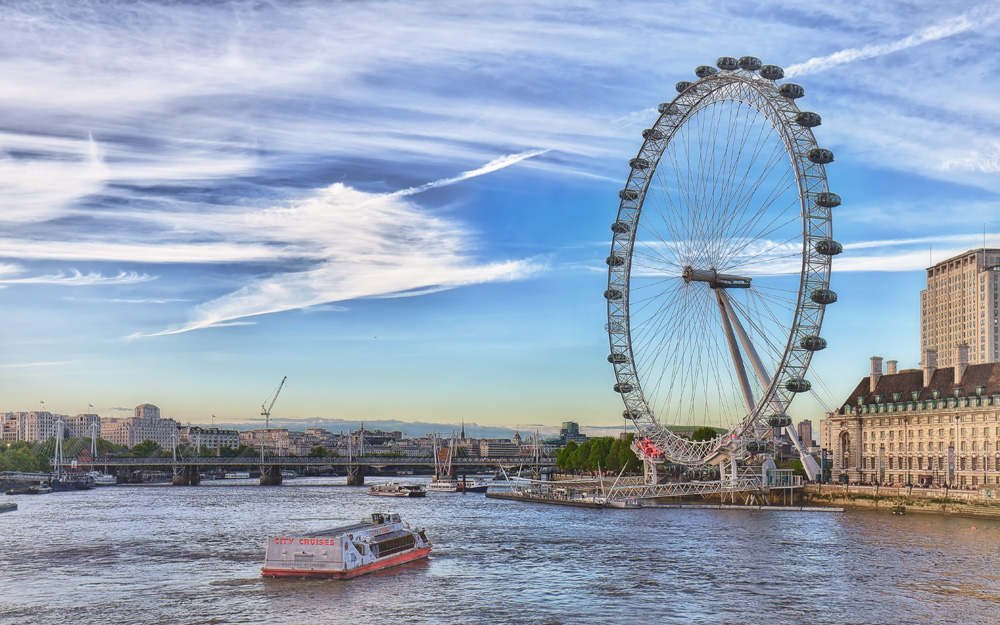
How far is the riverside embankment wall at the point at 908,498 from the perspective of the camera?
4233 inches

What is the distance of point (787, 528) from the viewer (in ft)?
324

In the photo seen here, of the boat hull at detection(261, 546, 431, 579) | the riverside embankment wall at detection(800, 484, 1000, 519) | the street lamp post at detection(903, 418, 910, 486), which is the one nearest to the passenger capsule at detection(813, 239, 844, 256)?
the riverside embankment wall at detection(800, 484, 1000, 519)

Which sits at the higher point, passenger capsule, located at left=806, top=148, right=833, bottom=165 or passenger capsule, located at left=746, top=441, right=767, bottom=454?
passenger capsule, located at left=806, top=148, right=833, bottom=165

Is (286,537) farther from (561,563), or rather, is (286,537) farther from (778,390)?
(778,390)

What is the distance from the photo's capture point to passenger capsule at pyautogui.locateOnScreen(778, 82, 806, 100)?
342 ft

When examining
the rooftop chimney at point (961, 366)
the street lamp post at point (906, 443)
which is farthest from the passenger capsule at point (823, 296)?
the street lamp post at point (906, 443)

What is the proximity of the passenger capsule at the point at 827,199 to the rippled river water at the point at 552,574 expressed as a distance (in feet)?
100

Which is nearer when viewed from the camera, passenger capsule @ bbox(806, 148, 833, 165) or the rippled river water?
the rippled river water

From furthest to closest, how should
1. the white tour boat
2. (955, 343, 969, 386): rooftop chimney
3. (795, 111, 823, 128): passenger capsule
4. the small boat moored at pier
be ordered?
the white tour boat → (955, 343, 969, 386): rooftop chimney → (795, 111, 823, 128): passenger capsule → the small boat moored at pier

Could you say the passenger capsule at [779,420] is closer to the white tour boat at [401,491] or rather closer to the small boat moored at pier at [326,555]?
the small boat moored at pier at [326,555]

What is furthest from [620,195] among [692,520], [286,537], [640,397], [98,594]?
[98,594]

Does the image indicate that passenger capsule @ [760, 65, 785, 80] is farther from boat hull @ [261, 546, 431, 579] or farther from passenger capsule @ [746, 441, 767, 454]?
boat hull @ [261, 546, 431, 579]

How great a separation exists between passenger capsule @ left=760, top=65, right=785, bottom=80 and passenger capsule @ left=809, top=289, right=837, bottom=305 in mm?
21337

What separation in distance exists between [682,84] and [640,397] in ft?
129
